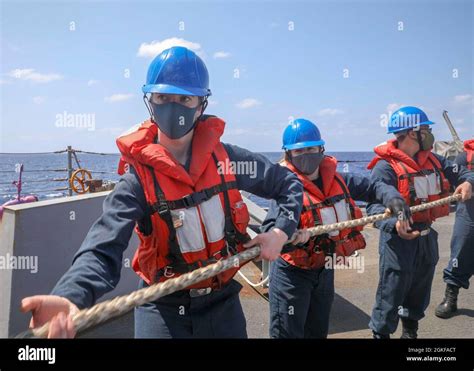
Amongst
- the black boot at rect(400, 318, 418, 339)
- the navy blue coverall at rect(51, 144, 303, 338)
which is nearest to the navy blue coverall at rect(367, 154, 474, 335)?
the black boot at rect(400, 318, 418, 339)

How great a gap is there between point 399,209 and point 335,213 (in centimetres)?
53

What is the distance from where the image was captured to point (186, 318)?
209 centimetres

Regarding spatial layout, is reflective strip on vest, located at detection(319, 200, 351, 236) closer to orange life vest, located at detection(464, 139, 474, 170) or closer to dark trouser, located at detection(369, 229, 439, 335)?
dark trouser, located at detection(369, 229, 439, 335)

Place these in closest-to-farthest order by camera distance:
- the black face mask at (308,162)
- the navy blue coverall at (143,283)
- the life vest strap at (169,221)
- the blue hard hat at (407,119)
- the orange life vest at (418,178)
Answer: the navy blue coverall at (143,283) → the life vest strap at (169,221) → the black face mask at (308,162) → the orange life vest at (418,178) → the blue hard hat at (407,119)

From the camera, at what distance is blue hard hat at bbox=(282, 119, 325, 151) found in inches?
134

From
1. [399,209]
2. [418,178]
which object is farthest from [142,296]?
[418,178]

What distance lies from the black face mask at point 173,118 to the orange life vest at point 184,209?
0.36 feet

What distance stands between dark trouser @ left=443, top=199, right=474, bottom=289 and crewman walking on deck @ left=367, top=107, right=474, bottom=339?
1.02 meters

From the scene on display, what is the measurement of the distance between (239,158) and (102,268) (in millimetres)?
1034

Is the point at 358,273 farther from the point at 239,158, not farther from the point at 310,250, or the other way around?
the point at 239,158

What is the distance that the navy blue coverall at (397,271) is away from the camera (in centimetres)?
359

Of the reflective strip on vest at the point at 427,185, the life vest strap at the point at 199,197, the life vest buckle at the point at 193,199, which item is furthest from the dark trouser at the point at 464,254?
the life vest buckle at the point at 193,199

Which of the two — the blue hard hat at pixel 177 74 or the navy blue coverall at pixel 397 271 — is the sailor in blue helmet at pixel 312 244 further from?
the blue hard hat at pixel 177 74

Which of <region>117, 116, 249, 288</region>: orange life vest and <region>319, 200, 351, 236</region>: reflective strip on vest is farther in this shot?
<region>319, 200, 351, 236</region>: reflective strip on vest
